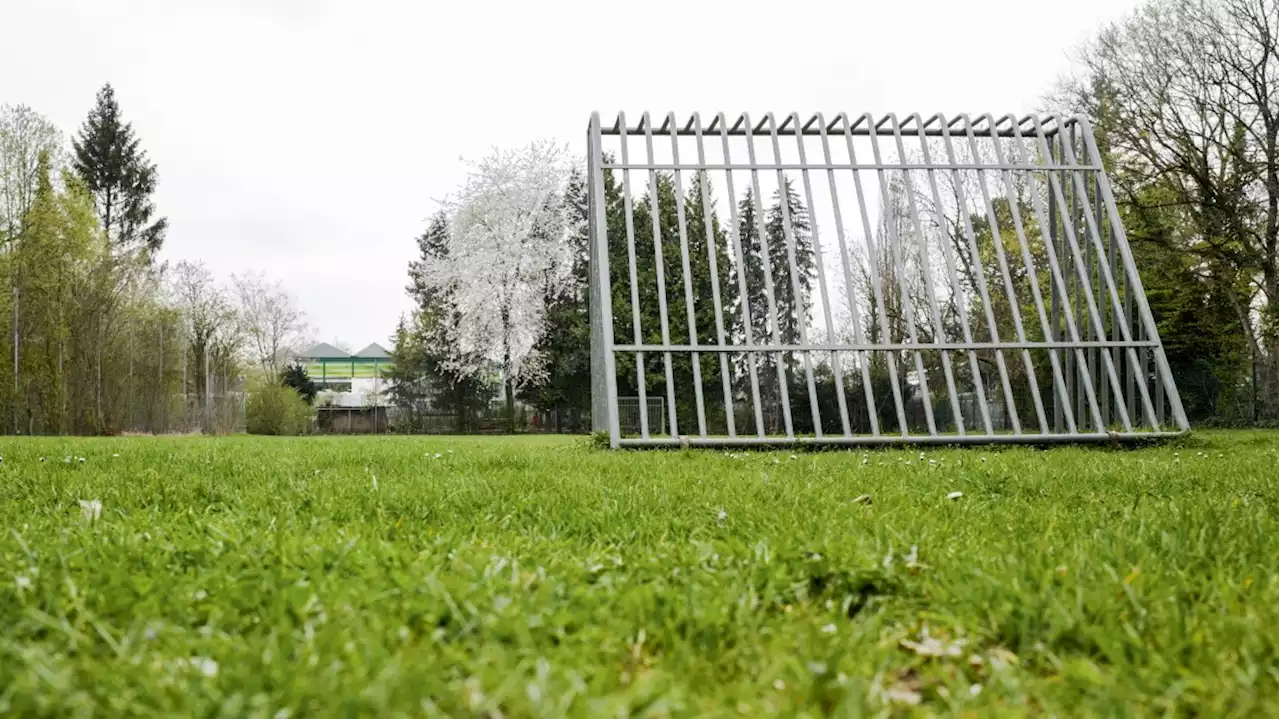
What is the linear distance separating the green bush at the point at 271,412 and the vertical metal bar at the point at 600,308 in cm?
1599

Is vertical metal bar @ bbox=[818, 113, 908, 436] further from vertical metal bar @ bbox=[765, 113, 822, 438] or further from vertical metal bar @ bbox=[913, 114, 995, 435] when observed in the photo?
vertical metal bar @ bbox=[913, 114, 995, 435]

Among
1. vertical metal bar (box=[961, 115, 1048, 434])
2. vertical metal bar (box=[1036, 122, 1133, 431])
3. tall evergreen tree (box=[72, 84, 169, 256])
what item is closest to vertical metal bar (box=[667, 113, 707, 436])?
vertical metal bar (box=[961, 115, 1048, 434])

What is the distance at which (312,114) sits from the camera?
22.7 m

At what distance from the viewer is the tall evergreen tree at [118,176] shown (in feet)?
95.9

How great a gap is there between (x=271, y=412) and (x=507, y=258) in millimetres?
8229

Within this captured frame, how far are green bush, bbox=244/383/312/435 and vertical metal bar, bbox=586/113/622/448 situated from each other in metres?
16.0

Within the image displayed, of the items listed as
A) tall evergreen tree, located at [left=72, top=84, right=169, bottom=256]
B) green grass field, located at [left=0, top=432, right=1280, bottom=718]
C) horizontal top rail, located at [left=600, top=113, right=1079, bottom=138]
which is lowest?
green grass field, located at [left=0, top=432, right=1280, bottom=718]

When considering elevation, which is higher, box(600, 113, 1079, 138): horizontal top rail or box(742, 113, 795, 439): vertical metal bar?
box(600, 113, 1079, 138): horizontal top rail

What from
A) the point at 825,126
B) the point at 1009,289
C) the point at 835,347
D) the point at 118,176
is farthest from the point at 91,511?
the point at 118,176

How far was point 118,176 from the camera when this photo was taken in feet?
96.8

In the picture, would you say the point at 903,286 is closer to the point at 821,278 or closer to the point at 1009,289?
the point at 821,278

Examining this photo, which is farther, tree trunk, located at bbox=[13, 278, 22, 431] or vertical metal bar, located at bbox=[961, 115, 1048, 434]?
tree trunk, located at bbox=[13, 278, 22, 431]

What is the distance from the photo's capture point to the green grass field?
45.2 inches

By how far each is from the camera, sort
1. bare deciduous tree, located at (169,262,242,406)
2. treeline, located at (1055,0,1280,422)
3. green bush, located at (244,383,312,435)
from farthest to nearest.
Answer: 1. green bush, located at (244,383,312,435)
2. bare deciduous tree, located at (169,262,242,406)
3. treeline, located at (1055,0,1280,422)
